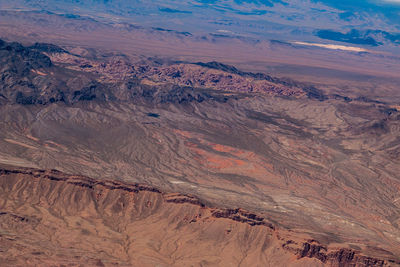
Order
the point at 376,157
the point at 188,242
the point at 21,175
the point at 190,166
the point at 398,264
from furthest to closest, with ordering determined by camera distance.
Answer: the point at 376,157 < the point at 190,166 < the point at 21,175 < the point at 188,242 < the point at 398,264

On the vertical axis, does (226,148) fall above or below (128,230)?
above

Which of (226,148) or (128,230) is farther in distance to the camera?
(226,148)

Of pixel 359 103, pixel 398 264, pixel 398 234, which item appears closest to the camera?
pixel 398 264

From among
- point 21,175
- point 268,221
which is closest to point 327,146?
point 268,221

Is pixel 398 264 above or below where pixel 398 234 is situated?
above

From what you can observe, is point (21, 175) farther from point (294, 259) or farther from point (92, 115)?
point (92, 115)

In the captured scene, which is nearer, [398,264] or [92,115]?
[398,264]

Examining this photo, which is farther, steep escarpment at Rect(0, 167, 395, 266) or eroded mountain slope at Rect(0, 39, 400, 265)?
eroded mountain slope at Rect(0, 39, 400, 265)

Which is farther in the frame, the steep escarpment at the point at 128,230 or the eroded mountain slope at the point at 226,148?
the eroded mountain slope at the point at 226,148
